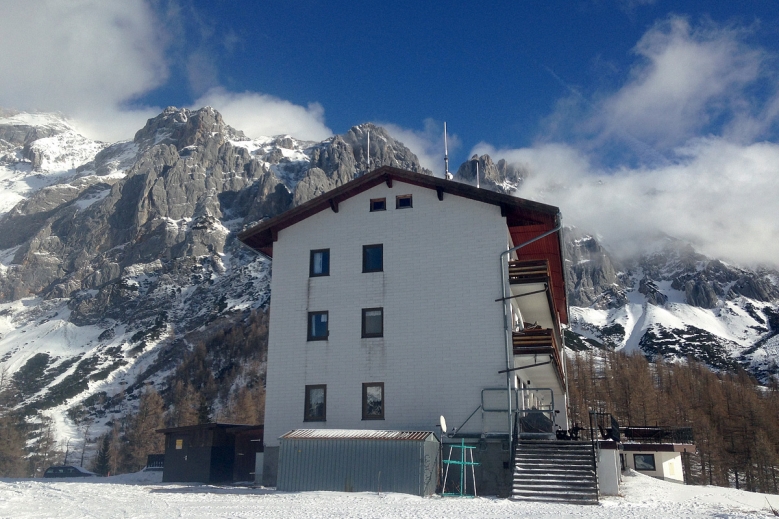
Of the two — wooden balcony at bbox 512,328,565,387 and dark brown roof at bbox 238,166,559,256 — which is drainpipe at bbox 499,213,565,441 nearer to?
wooden balcony at bbox 512,328,565,387

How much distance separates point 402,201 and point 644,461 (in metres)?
23.8

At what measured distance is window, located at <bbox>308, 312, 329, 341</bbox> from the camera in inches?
1179

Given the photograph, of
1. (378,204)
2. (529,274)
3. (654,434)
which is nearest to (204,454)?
(378,204)

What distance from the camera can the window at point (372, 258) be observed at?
30312 mm

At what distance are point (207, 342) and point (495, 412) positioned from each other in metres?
172

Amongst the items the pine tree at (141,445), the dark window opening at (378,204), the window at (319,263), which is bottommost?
the pine tree at (141,445)

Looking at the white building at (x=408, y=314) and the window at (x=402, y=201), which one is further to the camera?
the window at (x=402, y=201)

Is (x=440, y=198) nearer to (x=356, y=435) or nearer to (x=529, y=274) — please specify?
(x=529, y=274)

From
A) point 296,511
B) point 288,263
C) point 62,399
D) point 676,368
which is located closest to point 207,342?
point 62,399

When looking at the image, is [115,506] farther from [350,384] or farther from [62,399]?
[62,399]

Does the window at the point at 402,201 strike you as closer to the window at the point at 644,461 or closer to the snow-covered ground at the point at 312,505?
the snow-covered ground at the point at 312,505

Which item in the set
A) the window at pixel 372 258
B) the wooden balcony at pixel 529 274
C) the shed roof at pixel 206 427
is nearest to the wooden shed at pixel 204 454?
the shed roof at pixel 206 427

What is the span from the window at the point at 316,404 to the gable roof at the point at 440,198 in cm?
792

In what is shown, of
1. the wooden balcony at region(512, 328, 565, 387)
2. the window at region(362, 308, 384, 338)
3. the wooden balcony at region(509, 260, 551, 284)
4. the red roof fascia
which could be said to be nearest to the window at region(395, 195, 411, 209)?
the red roof fascia
